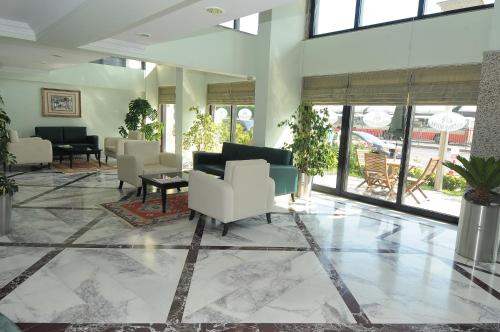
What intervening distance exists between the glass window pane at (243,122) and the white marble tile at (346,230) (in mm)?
4080

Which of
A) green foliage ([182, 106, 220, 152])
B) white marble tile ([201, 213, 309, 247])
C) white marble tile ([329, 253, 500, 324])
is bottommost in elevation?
white marble tile ([329, 253, 500, 324])

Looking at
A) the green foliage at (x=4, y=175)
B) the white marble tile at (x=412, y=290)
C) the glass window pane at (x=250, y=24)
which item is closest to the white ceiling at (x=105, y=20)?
the green foliage at (x=4, y=175)

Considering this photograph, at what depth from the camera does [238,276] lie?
3.33 m

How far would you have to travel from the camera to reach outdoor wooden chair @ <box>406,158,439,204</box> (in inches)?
228

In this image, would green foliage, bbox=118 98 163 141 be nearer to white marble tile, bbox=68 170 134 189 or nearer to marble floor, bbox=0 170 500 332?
white marble tile, bbox=68 170 134 189

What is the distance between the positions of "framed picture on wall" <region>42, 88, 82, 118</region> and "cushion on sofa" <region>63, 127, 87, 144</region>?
A: 499 mm

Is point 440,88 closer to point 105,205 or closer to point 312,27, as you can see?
point 312,27

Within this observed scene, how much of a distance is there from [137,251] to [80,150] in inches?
250

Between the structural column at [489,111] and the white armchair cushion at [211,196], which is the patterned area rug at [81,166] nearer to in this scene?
the white armchair cushion at [211,196]

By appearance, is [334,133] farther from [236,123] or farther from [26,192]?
[26,192]

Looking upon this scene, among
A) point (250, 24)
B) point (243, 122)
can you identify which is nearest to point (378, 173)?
point (243, 122)

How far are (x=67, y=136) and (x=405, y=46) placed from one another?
30.2 ft

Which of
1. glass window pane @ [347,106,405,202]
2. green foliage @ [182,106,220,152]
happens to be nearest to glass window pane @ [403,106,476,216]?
glass window pane @ [347,106,405,202]

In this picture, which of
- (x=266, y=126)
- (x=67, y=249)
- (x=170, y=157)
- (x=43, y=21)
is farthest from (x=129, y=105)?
(x=67, y=249)
